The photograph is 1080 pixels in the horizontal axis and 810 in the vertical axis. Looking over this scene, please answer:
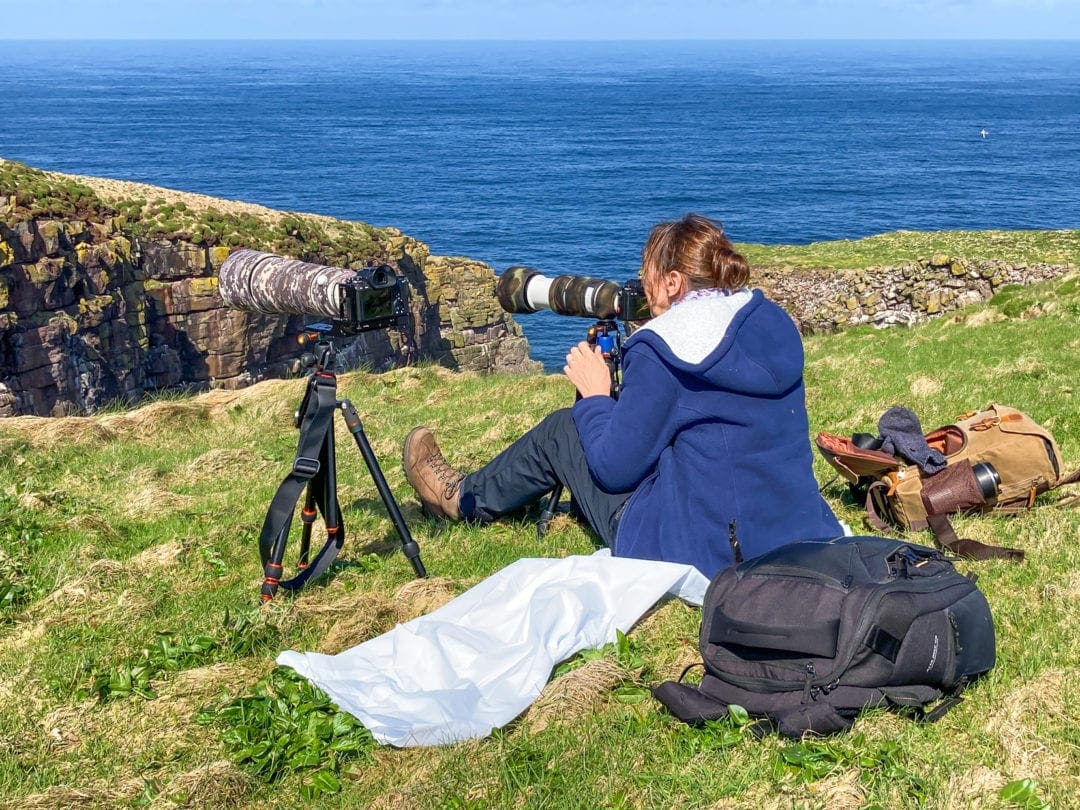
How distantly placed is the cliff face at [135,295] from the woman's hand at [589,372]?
2016 cm

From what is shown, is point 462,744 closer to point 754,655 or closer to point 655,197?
point 754,655

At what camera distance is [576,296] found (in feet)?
20.1

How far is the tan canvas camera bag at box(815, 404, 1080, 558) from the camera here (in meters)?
6.74

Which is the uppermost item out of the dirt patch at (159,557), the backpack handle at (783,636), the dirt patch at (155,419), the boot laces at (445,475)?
the backpack handle at (783,636)

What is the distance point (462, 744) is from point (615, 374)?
258 centimetres

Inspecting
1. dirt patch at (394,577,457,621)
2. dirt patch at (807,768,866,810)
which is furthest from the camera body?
dirt patch at (807,768,866,810)

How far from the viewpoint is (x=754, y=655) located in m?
4.53

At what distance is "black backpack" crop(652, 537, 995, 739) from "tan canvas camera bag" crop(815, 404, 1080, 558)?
7.11 feet

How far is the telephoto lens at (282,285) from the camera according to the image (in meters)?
6.06

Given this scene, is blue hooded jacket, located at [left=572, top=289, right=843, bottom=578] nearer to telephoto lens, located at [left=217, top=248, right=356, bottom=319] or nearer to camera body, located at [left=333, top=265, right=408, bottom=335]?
camera body, located at [left=333, top=265, right=408, bottom=335]

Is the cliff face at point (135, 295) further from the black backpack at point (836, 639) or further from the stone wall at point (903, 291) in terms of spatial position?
the black backpack at point (836, 639)

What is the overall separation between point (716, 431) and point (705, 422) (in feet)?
0.23

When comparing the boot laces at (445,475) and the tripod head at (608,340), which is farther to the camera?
the boot laces at (445,475)

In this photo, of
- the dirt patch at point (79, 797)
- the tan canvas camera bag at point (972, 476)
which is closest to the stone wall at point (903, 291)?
the tan canvas camera bag at point (972, 476)
